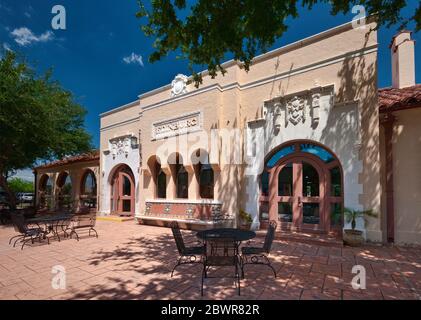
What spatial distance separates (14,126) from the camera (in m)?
9.78

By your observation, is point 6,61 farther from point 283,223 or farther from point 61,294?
point 283,223

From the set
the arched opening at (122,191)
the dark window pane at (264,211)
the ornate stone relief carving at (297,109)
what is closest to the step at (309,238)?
the dark window pane at (264,211)

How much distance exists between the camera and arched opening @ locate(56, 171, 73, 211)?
16.6 m

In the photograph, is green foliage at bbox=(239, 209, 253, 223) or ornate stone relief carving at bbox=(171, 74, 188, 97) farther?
ornate stone relief carving at bbox=(171, 74, 188, 97)

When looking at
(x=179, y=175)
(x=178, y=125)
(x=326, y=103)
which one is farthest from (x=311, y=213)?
(x=178, y=125)

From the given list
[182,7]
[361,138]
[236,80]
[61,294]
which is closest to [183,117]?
[236,80]

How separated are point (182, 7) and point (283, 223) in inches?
272

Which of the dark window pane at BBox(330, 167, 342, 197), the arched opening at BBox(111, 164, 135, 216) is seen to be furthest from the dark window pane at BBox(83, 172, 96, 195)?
the dark window pane at BBox(330, 167, 342, 197)

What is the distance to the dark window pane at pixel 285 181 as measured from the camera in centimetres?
809

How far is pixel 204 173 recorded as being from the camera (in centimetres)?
981

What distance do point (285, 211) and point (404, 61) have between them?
6.96 metres

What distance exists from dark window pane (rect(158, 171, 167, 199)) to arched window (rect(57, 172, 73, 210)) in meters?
8.78

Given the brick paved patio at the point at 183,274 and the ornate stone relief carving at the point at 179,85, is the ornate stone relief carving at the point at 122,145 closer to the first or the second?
the ornate stone relief carving at the point at 179,85

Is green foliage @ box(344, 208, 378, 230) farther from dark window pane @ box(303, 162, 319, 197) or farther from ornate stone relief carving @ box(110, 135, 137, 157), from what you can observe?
ornate stone relief carving @ box(110, 135, 137, 157)
